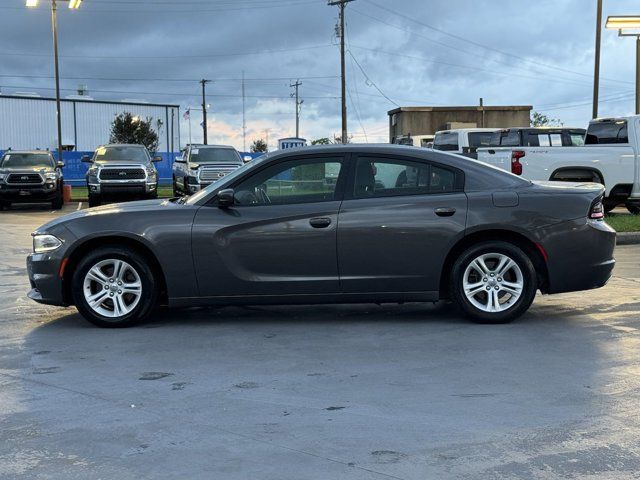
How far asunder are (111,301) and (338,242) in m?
2.11

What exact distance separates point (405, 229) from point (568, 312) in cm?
201

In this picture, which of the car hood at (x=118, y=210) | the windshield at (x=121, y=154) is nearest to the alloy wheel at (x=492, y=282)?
the car hood at (x=118, y=210)

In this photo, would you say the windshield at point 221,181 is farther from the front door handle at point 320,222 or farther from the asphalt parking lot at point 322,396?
the asphalt parking lot at point 322,396

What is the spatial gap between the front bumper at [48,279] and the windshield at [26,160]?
1889 cm

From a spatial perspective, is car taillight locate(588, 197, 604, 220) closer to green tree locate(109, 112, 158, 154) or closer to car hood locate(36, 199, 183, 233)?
car hood locate(36, 199, 183, 233)

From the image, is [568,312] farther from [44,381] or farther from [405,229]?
[44,381]

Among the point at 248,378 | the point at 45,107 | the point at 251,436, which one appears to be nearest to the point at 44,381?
the point at 248,378

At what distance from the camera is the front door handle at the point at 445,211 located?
6594mm

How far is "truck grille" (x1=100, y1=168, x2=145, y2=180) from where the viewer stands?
74.5 ft

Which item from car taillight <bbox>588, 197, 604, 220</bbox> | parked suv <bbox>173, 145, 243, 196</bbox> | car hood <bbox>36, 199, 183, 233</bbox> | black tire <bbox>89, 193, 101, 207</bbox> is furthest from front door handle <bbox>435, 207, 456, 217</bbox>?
black tire <bbox>89, 193, 101, 207</bbox>

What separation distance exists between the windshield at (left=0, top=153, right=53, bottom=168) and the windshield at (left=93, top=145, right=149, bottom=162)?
1.94 metres

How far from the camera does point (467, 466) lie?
356 centimetres

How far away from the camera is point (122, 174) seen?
75.0 ft

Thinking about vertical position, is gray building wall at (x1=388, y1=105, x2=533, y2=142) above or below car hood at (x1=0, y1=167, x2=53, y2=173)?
above
